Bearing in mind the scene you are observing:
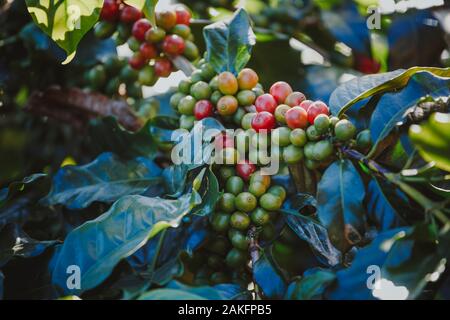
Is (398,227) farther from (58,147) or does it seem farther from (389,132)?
(58,147)

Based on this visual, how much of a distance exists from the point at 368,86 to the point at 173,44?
61 centimetres

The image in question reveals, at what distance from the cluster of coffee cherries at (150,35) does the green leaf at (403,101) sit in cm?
67

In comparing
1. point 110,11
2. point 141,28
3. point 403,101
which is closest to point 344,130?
point 403,101

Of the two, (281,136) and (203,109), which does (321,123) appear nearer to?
(281,136)

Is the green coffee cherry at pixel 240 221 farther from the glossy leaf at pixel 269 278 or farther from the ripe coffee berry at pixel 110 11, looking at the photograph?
the ripe coffee berry at pixel 110 11

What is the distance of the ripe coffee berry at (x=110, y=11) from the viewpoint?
157 centimetres

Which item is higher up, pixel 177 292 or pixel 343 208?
pixel 343 208

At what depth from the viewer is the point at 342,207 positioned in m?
1.06

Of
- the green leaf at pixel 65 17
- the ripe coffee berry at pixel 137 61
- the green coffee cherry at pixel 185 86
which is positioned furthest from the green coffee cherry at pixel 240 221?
the ripe coffee berry at pixel 137 61

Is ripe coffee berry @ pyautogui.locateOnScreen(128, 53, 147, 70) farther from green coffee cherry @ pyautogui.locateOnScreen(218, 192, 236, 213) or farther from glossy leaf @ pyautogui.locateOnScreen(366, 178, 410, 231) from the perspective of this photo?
glossy leaf @ pyautogui.locateOnScreen(366, 178, 410, 231)

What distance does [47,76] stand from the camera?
193 cm

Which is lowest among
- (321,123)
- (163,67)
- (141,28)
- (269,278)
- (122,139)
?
(269,278)
